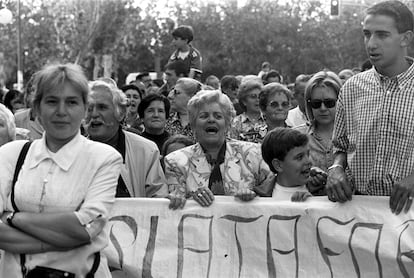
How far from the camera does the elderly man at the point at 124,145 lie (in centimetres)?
567

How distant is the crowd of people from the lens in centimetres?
385

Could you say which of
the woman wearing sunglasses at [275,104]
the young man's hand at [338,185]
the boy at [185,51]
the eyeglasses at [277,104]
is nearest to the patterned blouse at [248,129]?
the woman wearing sunglasses at [275,104]

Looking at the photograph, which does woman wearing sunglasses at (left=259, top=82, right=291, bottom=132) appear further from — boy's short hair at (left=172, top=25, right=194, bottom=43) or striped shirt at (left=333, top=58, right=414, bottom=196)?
boy's short hair at (left=172, top=25, right=194, bottom=43)

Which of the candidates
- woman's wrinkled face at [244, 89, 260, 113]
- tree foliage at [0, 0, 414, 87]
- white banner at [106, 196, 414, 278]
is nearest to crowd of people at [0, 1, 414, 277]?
white banner at [106, 196, 414, 278]

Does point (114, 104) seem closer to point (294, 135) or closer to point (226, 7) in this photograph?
point (294, 135)

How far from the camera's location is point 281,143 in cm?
540

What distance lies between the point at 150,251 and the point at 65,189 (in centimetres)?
150

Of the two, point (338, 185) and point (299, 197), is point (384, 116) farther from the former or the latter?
point (299, 197)

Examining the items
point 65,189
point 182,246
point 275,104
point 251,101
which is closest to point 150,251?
point 182,246

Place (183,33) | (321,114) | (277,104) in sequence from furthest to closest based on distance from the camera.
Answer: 1. (183,33)
2. (277,104)
3. (321,114)

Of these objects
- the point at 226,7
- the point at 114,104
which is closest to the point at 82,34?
the point at 226,7

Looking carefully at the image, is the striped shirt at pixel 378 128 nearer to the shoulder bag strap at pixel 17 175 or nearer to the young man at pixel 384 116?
the young man at pixel 384 116

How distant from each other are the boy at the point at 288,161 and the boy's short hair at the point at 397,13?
1.04 metres

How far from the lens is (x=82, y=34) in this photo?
38.7 m
